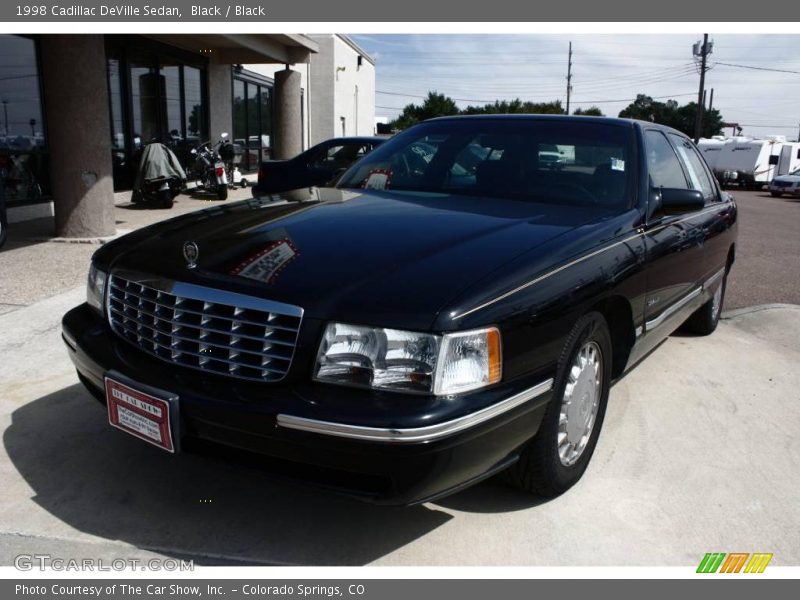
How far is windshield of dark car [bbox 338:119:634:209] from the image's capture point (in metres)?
3.68

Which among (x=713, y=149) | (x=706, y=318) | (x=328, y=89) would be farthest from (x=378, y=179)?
(x=713, y=149)

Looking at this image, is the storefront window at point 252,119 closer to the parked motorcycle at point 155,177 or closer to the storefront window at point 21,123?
the parked motorcycle at point 155,177

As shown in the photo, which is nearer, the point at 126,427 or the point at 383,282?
the point at 383,282

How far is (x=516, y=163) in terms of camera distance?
3857 mm

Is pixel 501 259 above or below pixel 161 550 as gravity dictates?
above

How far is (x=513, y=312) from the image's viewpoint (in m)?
2.45

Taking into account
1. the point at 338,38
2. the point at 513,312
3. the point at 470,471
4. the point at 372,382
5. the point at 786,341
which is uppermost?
the point at 338,38

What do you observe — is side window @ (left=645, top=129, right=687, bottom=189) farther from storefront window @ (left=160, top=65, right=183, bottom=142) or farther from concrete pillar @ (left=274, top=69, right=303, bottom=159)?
concrete pillar @ (left=274, top=69, right=303, bottom=159)

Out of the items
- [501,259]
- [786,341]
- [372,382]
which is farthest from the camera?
[786,341]

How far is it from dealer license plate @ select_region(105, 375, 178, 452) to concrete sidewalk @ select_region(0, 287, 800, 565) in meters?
0.17

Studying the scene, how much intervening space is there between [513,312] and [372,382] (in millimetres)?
554

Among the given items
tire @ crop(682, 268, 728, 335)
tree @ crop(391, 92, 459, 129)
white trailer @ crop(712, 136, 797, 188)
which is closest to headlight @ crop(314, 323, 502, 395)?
tire @ crop(682, 268, 728, 335)
